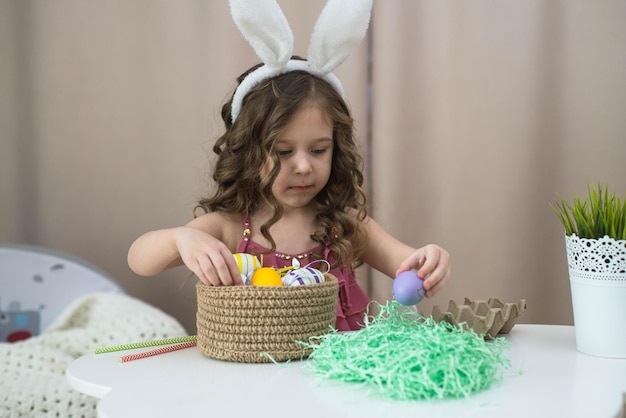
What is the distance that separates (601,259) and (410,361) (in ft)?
1.12

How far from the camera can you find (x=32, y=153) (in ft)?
6.98

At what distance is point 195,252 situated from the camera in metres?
0.94

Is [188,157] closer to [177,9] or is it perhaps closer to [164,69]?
[164,69]

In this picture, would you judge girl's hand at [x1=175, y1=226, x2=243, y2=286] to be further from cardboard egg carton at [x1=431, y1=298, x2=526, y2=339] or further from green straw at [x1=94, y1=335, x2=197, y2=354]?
cardboard egg carton at [x1=431, y1=298, x2=526, y2=339]

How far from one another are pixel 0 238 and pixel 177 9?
0.85 meters

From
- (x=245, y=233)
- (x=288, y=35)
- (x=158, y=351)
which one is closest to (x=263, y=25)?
(x=288, y=35)

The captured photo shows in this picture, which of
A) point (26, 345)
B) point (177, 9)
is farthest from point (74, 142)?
point (26, 345)

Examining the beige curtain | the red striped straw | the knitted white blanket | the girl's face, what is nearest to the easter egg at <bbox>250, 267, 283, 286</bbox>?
the red striped straw

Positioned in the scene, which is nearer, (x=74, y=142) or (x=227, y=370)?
(x=227, y=370)

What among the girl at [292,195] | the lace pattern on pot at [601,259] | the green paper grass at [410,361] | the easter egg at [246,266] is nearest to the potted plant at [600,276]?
the lace pattern on pot at [601,259]

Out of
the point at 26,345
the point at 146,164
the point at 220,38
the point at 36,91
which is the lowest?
the point at 26,345

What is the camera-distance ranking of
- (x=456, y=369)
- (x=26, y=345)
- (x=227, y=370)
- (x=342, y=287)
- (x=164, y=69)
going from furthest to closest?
(x=164, y=69) < (x=26, y=345) < (x=342, y=287) < (x=227, y=370) < (x=456, y=369)

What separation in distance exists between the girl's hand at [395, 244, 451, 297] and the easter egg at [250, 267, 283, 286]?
6.7 inches

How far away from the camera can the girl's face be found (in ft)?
3.84
